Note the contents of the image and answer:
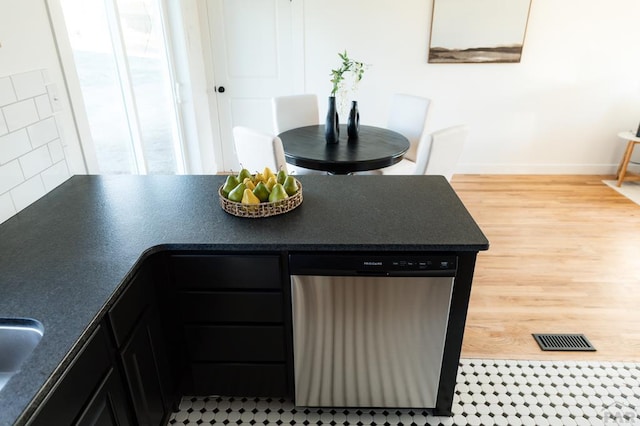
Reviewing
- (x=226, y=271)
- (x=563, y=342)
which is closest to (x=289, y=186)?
(x=226, y=271)

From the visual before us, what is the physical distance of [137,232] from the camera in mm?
1555

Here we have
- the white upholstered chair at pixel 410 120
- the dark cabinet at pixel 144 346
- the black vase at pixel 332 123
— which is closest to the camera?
the dark cabinet at pixel 144 346

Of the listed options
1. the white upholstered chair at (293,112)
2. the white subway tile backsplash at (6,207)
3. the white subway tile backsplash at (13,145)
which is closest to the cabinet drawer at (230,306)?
the white subway tile backsplash at (6,207)

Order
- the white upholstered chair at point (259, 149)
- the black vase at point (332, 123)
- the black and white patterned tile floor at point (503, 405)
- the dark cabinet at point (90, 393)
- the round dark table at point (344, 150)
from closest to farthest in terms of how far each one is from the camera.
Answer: the dark cabinet at point (90, 393), the black and white patterned tile floor at point (503, 405), the white upholstered chair at point (259, 149), the round dark table at point (344, 150), the black vase at point (332, 123)

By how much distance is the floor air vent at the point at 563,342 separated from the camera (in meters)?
2.23

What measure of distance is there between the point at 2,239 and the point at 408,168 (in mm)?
2597

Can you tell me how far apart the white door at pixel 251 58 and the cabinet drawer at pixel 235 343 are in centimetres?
317

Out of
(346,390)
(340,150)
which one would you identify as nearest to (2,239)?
(346,390)

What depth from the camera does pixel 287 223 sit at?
161 cm

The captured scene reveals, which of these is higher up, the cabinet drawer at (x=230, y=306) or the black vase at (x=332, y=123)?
the black vase at (x=332, y=123)

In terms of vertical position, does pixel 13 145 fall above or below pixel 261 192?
above

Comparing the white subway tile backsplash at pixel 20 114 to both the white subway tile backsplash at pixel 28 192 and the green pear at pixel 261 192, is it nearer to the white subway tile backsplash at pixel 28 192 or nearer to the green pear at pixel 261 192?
the white subway tile backsplash at pixel 28 192

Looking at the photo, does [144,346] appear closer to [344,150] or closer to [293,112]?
[344,150]

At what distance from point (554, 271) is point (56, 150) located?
303 centimetres
